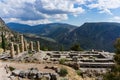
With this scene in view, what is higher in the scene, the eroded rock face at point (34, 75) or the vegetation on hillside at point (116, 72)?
the vegetation on hillside at point (116, 72)

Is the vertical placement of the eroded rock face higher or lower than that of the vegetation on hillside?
lower

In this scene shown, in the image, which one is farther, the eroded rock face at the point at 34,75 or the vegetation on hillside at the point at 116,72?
the eroded rock face at the point at 34,75

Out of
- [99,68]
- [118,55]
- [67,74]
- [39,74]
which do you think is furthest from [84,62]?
[118,55]

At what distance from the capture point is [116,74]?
19.0 metres

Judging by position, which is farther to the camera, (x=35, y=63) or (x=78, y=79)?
(x=35, y=63)

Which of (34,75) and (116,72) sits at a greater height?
(116,72)

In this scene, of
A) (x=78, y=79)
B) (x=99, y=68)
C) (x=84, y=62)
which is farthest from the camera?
(x=84, y=62)

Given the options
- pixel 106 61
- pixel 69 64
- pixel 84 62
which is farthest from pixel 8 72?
pixel 106 61

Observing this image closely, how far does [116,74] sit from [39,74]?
9264 millimetres

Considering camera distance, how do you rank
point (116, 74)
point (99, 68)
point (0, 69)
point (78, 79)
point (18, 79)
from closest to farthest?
1. point (116, 74)
2. point (18, 79)
3. point (78, 79)
4. point (0, 69)
5. point (99, 68)

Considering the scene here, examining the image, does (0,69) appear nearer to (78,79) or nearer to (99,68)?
(78,79)

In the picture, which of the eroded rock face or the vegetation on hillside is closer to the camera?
the vegetation on hillside

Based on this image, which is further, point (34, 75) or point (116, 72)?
point (34, 75)

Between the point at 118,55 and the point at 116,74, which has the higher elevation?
the point at 118,55
